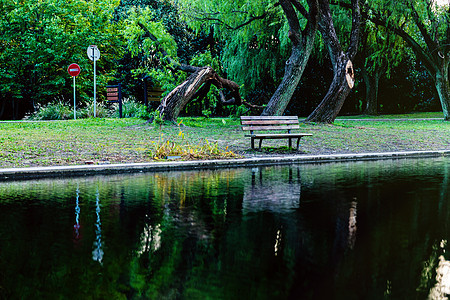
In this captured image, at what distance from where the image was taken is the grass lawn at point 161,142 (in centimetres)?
1377

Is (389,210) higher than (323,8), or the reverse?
(323,8)

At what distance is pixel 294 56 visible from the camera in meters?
24.4

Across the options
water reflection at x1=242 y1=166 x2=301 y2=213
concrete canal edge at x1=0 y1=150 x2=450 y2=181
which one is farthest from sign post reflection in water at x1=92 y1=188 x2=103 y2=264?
concrete canal edge at x1=0 y1=150 x2=450 y2=181

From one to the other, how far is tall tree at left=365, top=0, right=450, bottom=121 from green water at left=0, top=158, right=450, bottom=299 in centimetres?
1951

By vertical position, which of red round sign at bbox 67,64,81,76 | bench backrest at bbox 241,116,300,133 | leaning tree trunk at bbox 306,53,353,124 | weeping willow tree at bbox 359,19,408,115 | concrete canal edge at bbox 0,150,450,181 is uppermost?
weeping willow tree at bbox 359,19,408,115

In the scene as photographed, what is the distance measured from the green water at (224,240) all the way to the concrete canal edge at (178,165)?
63cm

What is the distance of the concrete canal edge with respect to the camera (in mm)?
11156

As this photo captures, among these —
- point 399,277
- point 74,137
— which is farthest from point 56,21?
point 399,277

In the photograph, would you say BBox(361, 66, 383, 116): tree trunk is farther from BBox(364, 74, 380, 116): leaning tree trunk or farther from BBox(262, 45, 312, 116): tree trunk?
BBox(262, 45, 312, 116): tree trunk

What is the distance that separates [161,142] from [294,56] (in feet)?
32.9

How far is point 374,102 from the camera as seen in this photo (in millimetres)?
36812

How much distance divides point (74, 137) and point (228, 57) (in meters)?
17.6

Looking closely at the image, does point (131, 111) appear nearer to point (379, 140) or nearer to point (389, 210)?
point (379, 140)

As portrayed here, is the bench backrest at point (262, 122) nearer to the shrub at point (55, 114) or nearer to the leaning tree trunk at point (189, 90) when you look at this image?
the leaning tree trunk at point (189, 90)
